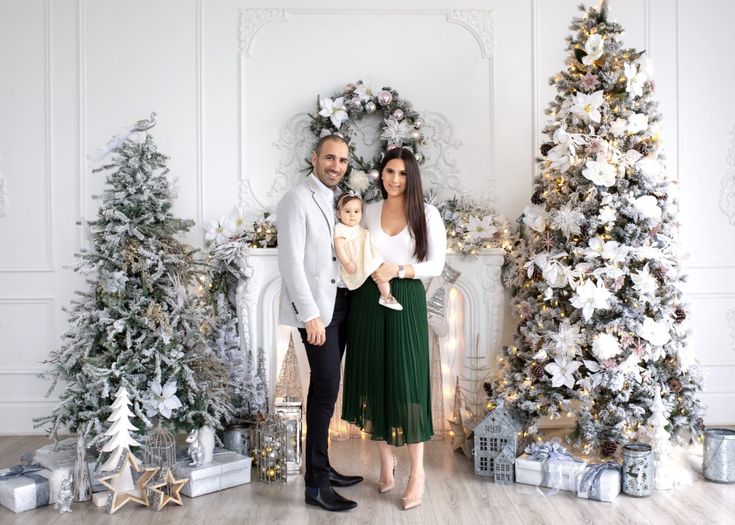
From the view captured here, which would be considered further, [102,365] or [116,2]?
[116,2]

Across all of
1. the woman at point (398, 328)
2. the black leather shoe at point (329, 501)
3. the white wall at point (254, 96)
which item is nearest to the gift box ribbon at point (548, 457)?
the woman at point (398, 328)

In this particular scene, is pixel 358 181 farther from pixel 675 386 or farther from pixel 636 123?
pixel 675 386

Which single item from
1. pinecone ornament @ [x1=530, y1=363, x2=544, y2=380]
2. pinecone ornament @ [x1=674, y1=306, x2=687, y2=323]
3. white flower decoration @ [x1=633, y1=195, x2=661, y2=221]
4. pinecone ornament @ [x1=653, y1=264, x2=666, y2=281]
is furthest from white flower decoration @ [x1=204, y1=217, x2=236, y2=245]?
pinecone ornament @ [x1=674, y1=306, x2=687, y2=323]

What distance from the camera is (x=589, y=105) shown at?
3.84 m

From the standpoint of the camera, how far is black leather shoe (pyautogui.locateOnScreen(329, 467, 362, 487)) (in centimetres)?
357

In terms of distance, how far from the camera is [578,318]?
3859mm

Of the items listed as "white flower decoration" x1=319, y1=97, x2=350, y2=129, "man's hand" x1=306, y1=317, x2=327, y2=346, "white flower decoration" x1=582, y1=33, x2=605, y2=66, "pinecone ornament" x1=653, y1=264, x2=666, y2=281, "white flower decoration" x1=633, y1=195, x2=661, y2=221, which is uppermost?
"white flower decoration" x1=582, y1=33, x2=605, y2=66

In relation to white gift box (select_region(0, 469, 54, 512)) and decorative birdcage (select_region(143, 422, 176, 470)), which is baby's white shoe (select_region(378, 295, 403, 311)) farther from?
white gift box (select_region(0, 469, 54, 512))

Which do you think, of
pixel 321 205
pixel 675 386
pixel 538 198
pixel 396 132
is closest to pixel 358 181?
pixel 396 132

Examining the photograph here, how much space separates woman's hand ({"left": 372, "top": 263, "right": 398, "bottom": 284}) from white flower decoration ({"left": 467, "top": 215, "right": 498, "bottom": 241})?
134 centimetres

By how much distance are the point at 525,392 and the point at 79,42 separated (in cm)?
375

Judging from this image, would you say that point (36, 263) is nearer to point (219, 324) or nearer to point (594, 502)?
point (219, 324)

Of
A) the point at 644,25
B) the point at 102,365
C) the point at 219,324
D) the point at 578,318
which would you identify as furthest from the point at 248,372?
the point at 644,25

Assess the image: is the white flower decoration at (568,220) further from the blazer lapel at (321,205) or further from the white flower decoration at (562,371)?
the blazer lapel at (321,205)
